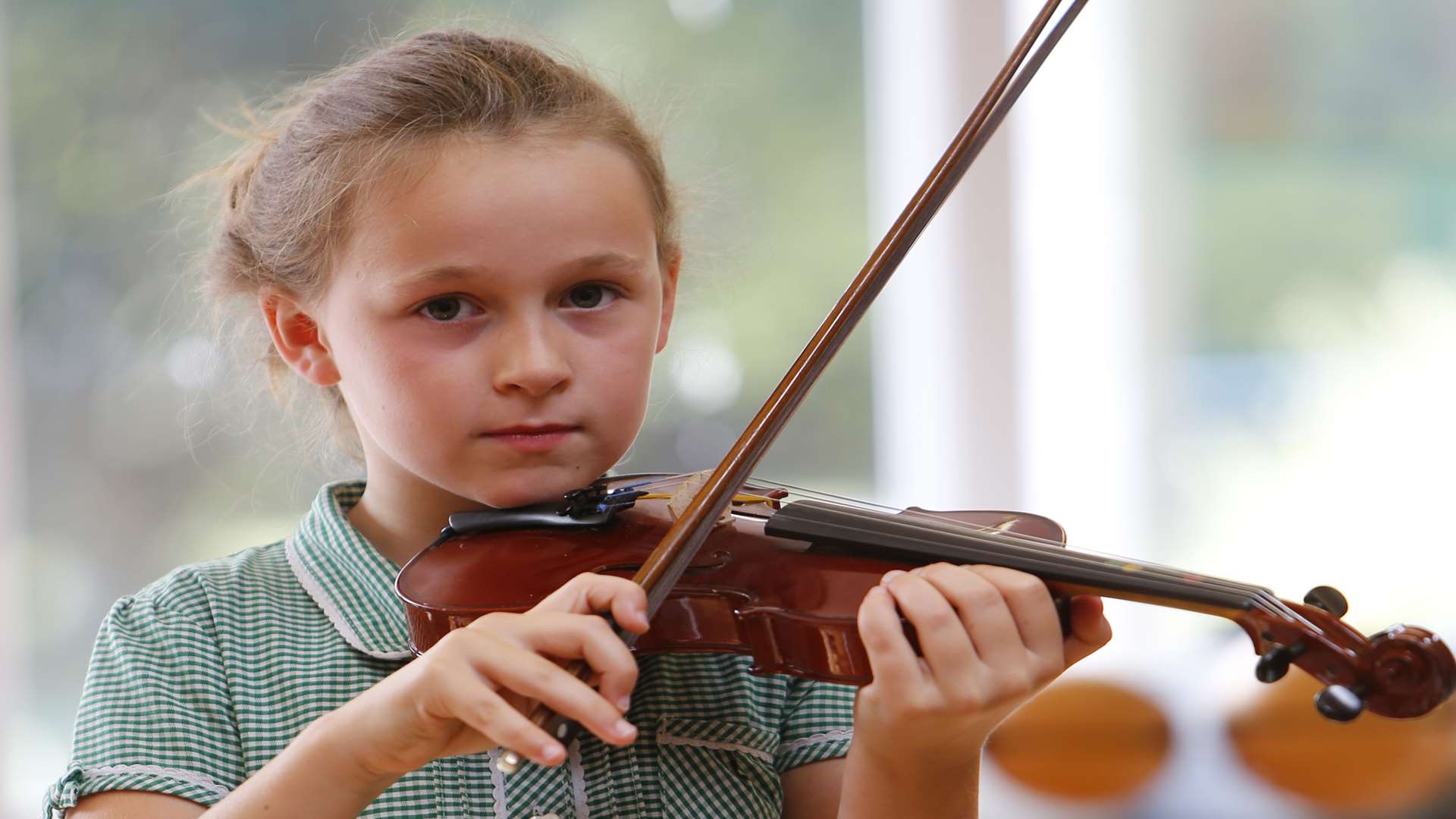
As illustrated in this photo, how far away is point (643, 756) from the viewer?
0.76 metres

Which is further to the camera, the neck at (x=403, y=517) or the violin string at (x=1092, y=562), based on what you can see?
the neck at (x=403, y=517)

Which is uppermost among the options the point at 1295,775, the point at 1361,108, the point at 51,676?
the point at 1361,108

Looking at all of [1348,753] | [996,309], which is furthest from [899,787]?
[996,309]

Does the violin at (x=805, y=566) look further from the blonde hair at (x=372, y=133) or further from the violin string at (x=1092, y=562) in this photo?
the blonde hair at (x=372, y=133)

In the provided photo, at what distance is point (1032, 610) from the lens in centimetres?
58

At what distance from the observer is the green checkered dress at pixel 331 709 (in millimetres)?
710

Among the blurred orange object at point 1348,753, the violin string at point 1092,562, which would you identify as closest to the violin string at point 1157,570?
the violin string at point 1092,562

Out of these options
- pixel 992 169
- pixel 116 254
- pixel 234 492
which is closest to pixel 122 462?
pixel 234 492

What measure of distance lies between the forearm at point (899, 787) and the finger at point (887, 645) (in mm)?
107

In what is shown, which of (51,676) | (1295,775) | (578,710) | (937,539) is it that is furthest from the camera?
(51,676)

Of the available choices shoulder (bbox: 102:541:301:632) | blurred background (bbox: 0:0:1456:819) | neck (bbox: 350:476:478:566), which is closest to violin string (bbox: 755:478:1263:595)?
neck (bbox: 350:476:478:566)

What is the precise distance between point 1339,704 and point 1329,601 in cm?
10

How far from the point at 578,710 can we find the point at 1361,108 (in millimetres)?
1605

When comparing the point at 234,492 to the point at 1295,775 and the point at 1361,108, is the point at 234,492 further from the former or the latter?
the point at 1361,108
